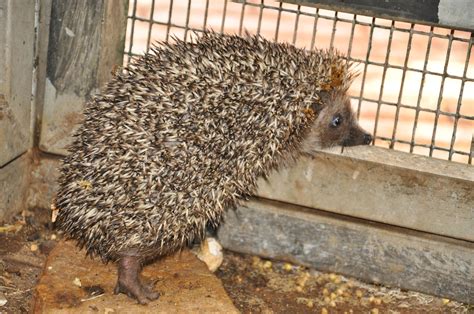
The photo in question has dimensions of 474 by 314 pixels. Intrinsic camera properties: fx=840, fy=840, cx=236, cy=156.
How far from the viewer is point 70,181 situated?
6.00 m

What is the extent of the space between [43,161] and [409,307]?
11.1 ft

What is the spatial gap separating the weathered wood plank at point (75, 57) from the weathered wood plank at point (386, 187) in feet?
5.48

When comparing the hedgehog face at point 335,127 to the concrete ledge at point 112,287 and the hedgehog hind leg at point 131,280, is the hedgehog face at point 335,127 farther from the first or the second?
the hedgehog hind leg at point 131,280

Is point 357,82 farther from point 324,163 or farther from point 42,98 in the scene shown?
point 42,98

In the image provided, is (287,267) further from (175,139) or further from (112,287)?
(175,139)

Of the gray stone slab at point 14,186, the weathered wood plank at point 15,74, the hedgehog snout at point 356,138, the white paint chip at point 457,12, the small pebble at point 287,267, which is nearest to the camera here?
the white paint chip at point 457,12

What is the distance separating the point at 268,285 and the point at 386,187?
1.27 meters

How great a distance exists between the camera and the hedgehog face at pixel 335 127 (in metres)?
6.57

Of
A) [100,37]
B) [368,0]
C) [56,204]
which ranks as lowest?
[56,204]

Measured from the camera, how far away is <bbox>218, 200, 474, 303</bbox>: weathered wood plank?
6.95 meters

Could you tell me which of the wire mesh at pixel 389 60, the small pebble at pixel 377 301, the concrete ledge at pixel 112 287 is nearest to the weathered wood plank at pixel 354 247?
the small pebble at pixel 377 301

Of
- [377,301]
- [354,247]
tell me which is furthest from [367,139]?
[377,301]

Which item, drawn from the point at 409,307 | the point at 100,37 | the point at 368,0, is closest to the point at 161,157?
the point at 100,37

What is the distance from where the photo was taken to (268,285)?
6992mm
